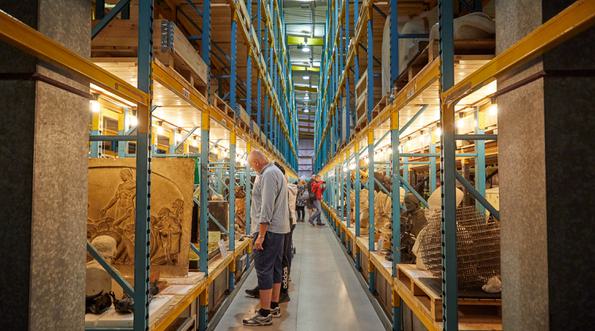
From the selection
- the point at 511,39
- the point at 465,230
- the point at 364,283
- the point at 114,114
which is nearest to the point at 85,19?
the point at 511,39

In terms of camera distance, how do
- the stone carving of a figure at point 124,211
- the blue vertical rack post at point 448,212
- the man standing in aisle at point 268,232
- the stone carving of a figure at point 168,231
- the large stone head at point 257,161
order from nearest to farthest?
the blue vertical rack post at point 448,212, the stone carving of a figure at point 124,211, the stone carving of a figure at point 168,231, the man standing in aisle at point 268,232, the large stone head at point 257,161

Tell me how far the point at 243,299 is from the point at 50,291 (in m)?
4.29

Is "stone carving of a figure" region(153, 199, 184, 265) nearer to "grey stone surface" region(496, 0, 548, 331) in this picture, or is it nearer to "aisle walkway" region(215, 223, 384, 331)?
"aisle walkway" region(215, 223, 384, 331)

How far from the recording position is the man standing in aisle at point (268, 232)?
4457mm

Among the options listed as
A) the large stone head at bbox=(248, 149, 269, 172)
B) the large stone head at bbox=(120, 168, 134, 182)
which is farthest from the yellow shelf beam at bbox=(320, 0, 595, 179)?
the large stone head at bbox=(120, 168, 134, 182)

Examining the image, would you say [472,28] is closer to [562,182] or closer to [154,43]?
[562,182]

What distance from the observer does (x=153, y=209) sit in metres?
3.77

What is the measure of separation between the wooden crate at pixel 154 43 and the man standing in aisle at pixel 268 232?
162 centimetres

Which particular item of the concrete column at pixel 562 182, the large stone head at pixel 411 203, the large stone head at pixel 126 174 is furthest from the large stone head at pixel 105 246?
the large stone head at pixel 411 203

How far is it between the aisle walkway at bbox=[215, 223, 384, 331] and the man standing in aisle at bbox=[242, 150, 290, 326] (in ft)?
0.82

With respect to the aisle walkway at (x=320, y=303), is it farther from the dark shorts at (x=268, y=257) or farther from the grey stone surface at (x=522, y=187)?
the grey stone surface at (x=522, y=187)

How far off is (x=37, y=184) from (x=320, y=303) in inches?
182

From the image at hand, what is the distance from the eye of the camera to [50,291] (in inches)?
63.2

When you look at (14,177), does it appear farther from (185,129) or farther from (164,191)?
(185,129)
